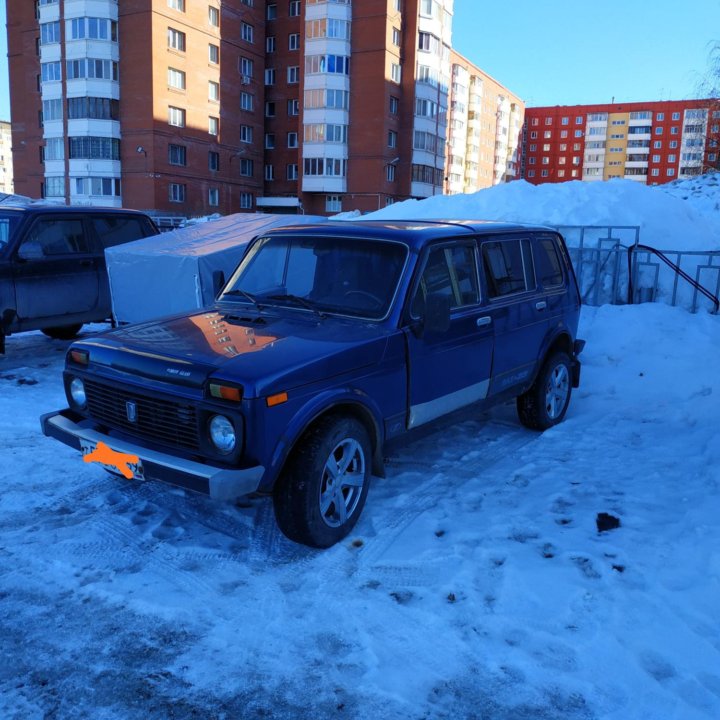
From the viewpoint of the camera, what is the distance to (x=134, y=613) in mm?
3400

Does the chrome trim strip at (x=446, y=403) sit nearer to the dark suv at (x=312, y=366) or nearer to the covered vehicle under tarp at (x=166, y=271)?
the dark suv at (x=312, y=366)

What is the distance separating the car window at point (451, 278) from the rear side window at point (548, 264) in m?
1.29

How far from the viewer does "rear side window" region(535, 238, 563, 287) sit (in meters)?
6.41

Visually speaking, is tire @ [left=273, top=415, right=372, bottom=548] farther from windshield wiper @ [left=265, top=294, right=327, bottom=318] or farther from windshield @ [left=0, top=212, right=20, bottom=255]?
windshield @ [left=0, top=212, right=20, bottom=255]

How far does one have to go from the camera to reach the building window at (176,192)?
47.7 m

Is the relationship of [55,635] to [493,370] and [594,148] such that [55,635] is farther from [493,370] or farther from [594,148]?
[594,148]

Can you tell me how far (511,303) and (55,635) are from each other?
427cm

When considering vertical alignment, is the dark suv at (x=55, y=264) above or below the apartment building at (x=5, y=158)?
below

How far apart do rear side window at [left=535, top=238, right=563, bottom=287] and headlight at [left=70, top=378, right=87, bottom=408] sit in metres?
4.23

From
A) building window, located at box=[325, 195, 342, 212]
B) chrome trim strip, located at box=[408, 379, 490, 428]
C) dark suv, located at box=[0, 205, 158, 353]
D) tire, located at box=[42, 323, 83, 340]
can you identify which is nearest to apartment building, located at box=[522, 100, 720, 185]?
building window, located at box=[325, 195, 342, 212]

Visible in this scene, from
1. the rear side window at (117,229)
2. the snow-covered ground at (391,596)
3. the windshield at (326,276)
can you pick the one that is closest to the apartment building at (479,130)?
the rear side window at (117,229)

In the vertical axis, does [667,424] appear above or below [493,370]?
below

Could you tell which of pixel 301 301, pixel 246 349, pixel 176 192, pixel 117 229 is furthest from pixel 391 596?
pixel 176 192

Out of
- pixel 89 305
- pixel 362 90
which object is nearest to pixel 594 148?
pixel 362 90
